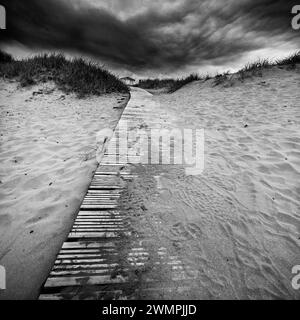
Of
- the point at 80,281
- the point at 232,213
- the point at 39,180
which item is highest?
the point at 39,180

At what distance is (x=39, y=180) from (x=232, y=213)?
2.84 m

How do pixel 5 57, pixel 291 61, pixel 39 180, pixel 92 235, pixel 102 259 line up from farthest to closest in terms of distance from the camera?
pixel 5 57
pixel 291 61
pixel 39 180
pixel 92 235
pixel 102 259

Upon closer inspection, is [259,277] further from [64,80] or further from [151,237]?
[64,80]

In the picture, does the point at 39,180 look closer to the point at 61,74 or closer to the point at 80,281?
the point at 80,281

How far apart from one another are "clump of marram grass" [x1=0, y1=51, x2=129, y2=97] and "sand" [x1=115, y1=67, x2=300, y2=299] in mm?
6541

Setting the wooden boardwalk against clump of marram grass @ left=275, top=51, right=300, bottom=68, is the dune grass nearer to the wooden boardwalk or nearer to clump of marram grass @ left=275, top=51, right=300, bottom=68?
clump of marram grass @ left=275, top=51, right=300, bottom=68

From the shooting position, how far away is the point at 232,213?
2.19 m

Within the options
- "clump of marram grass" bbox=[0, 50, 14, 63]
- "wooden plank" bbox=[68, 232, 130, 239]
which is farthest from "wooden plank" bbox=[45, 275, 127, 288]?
"clump of marram grass" bbox=[0, 50, 14, 63]

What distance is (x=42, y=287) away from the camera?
136 cm

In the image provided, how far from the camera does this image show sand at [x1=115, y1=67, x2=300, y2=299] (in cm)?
154

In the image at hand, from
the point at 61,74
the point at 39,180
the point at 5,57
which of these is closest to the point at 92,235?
the point at 39,180

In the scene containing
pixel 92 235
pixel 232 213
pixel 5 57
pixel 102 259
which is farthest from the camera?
pixel 5 57

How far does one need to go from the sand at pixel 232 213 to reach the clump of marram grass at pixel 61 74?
6.54 m
